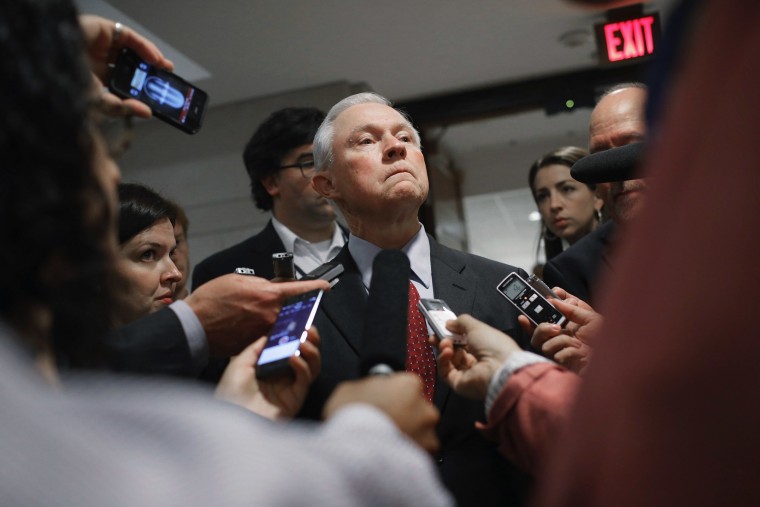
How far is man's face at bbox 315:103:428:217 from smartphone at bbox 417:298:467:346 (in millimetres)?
472

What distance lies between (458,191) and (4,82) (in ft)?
23.2

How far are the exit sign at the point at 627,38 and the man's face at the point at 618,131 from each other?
7.43 feet

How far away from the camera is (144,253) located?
2016 millimetres

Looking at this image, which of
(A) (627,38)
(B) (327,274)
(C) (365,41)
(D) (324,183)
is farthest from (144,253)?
(A) (627,38)

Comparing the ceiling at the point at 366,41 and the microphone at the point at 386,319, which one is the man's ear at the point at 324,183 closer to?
the microphone at the point at 386,319

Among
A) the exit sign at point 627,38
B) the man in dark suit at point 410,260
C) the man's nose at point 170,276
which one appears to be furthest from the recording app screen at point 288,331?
the exit sign at point 627,38

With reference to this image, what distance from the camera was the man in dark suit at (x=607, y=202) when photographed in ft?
6.79

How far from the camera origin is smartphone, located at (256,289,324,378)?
43.9 inches

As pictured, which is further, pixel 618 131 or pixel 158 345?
pixel 618 131

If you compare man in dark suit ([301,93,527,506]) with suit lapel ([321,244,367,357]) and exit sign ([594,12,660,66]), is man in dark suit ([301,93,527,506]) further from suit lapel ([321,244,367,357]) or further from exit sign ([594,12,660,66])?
exit sign ([594,12,660,66])

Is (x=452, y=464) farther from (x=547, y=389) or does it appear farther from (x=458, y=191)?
(x=458, y=191)

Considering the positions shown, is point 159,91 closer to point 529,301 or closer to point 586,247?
point 529,301

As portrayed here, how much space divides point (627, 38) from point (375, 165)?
3193 millimetres

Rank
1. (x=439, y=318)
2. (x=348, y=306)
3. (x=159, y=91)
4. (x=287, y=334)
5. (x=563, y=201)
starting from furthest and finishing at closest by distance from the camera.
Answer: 1. (x=563, y=201)
2. (x=348, y=306)
3. (x=159, y=91)
4. (x=439, y=318)
5. (x=287, y=334)
